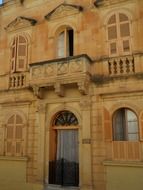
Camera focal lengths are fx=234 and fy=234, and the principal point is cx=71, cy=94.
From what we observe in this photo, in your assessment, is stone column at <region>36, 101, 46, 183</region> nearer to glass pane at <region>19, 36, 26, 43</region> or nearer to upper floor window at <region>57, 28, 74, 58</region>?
upper floor window at <region>57, 28, 74, 58</region>

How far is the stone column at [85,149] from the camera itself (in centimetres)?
921

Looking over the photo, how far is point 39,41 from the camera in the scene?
11.8m

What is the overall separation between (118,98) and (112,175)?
2.96 m

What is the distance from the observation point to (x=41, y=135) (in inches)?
414

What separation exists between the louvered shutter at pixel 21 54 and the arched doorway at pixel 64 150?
328 centimetres

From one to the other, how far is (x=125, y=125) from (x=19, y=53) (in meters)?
6.52

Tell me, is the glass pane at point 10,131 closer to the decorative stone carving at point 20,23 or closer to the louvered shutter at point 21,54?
the louvered shutter at point 21,54

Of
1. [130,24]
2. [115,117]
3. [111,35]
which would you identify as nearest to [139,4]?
[130,24]

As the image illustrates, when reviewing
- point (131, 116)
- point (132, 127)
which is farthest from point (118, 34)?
point (132, 127)

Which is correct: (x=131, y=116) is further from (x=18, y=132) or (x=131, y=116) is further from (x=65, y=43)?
(x=18, y=132)

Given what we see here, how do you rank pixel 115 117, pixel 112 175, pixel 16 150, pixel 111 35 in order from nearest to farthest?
pixel 112 175 < pixel 115 117 < pixel 111 35 < pixel 16 150

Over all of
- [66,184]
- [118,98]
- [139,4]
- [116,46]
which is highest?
[139,4]

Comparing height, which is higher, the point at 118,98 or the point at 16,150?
the point at 118,98

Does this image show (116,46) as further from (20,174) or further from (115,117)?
(20,174)
